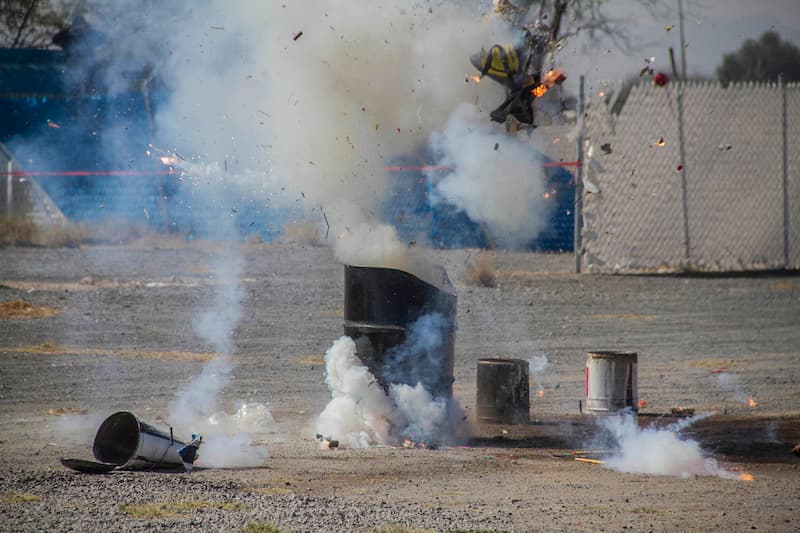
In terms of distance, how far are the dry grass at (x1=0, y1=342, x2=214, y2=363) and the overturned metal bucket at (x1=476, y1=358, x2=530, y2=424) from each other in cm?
393

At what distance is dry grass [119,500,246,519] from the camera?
566cm

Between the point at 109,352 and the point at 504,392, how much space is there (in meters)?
5.13

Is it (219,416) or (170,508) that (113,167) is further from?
(170,508)

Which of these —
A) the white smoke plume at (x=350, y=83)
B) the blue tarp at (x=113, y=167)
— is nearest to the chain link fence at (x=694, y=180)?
the blue tarp at (x=113, y=167)

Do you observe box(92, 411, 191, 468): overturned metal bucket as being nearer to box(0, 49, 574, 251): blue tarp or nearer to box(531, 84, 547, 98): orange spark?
box(531, 84, 547, 98): orange spark

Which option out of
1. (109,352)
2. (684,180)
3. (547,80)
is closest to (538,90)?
(547,80)

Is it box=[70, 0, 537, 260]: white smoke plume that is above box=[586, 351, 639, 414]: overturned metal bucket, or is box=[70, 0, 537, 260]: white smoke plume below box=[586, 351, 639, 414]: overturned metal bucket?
above

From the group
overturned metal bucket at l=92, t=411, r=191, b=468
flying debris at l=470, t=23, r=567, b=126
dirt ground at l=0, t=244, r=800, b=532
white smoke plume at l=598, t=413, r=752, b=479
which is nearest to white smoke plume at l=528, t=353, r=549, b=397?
dirt ground at l=0, t=244, r=800, b=532

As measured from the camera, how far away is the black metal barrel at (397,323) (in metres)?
8.29

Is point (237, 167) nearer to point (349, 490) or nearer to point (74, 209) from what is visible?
point (349, 490)

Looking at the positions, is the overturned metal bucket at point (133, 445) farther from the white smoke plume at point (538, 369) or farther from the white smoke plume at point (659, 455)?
the white smoke plume at point (538, 369)

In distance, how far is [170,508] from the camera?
5.80 meters

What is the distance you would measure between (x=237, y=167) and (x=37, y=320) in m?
4.21

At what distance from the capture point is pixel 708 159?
67.3 feet
